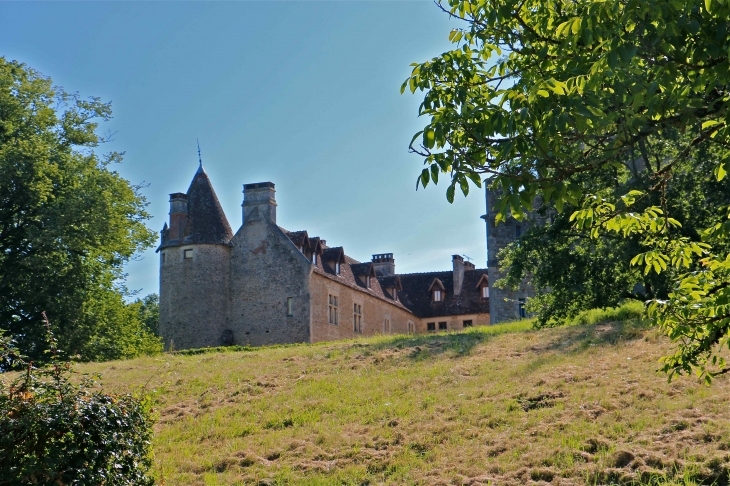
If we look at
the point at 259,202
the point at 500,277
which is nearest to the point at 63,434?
the point at 259,202

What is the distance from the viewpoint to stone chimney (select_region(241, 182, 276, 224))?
4116 cm

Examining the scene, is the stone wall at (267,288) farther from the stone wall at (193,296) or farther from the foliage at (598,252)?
the foliage at (598,252)

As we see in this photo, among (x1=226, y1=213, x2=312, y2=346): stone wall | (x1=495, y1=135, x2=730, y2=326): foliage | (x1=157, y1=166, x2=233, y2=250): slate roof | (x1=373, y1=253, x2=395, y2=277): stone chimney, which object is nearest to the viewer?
(x1=495, y1=135, x2=730, y2=326): foliage

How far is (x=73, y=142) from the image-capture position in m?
35.0

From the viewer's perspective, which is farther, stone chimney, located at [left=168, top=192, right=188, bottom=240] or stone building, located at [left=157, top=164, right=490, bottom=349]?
stone chimney, located at [left=168, top=192, right=188, bottom=240]

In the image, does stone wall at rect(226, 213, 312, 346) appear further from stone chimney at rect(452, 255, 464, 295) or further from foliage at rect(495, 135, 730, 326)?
stone chimney at rect(452, 255, 464, 295)

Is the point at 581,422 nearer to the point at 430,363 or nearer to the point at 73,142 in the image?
the point at 430,363

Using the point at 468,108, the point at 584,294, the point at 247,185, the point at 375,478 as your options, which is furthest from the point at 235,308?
the point at 468,108

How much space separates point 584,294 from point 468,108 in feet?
65.1

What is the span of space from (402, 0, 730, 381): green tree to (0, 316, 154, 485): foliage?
5225mm

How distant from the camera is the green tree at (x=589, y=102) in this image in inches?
205

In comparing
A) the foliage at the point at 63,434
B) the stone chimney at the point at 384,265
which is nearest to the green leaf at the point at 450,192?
the foliage at the point at 63,434

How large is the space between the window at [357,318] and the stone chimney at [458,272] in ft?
35.6

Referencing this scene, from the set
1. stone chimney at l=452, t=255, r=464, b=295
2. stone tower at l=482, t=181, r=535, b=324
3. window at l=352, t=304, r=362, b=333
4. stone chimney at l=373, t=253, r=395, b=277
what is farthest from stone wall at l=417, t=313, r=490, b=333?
window at l=352, t=304, r=362, b=333
